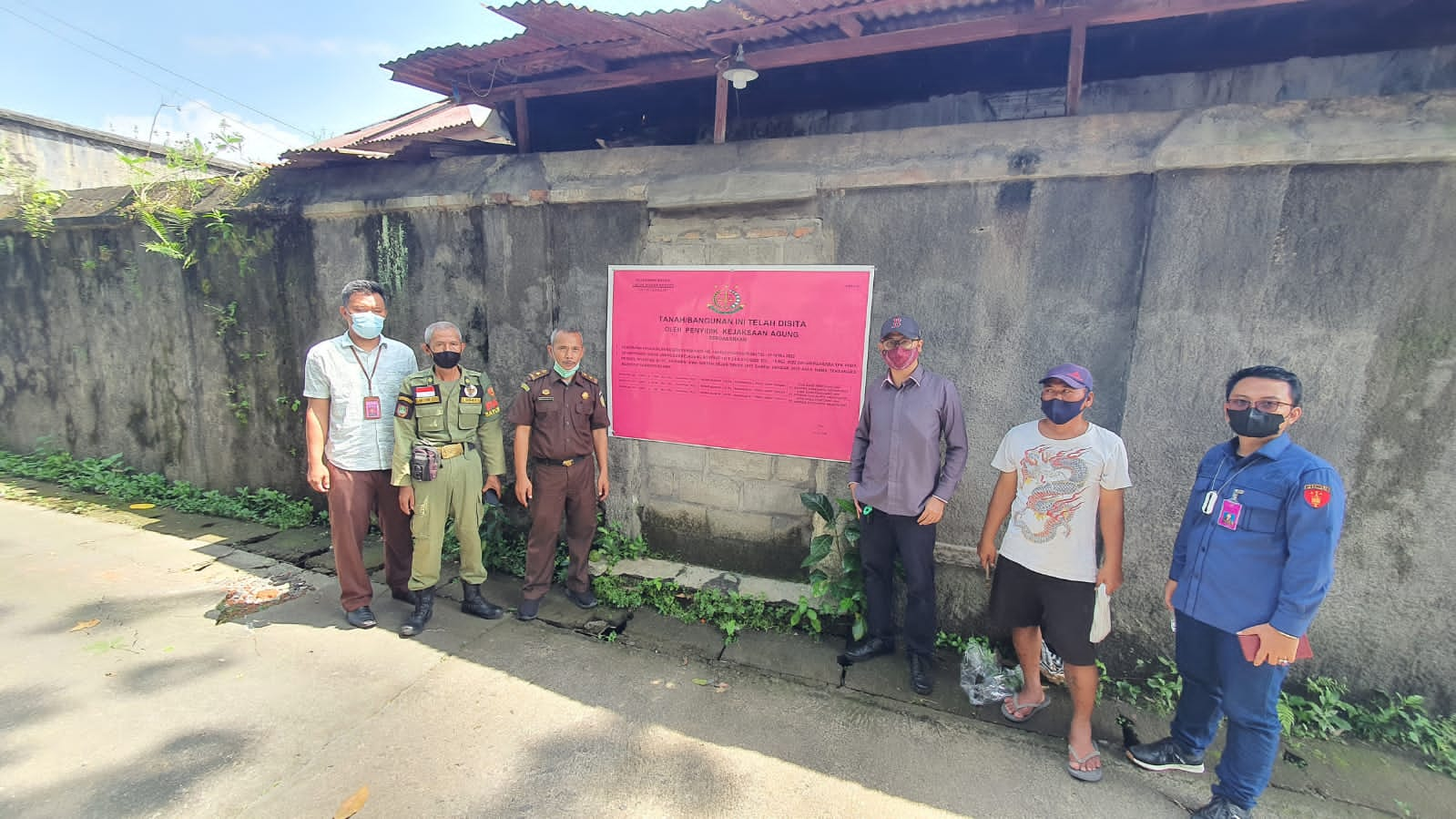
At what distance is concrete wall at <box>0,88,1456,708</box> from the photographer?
2.61 m

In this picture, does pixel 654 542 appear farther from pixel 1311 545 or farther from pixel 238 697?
pixel 1311 545

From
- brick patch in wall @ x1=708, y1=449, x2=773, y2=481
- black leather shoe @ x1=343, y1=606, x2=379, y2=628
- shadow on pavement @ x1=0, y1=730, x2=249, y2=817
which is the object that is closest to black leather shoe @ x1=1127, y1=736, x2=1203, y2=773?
→ brick patch in wall @ x1=708, y1=449, x2=773, y2=481

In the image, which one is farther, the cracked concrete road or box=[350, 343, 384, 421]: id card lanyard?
box=[350, 343, 384, 421]: id card lanyard

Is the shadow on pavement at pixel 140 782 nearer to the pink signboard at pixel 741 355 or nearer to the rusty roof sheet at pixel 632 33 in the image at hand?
the pink signboard at pixel 741 355

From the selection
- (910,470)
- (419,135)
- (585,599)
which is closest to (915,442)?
(910,470)

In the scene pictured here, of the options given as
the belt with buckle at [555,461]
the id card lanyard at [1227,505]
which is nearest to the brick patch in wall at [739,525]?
the belt with buckle at [555,461]

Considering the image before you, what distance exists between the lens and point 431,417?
3.50m

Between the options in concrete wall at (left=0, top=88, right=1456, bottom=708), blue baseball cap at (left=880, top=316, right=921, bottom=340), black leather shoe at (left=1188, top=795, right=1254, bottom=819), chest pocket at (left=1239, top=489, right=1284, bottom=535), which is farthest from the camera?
blue baseball cap at (left=880, top=316, right=921, bottom=340)

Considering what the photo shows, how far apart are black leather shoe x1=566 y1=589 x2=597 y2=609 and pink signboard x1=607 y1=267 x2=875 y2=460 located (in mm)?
1083

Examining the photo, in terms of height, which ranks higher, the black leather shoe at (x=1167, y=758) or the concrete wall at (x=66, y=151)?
the concrete wall at (x=66, y=151)

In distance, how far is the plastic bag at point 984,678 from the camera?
299cm

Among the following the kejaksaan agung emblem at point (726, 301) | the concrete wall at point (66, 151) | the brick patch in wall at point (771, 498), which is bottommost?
the brick patch in wall at point (771, 498)

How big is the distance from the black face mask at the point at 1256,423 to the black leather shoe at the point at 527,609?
12.0ft

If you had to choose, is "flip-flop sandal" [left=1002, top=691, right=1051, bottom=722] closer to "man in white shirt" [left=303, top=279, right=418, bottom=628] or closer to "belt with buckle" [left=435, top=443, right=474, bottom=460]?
"belt with buckle" [left=435, top=443, right=474, bottom=460]
